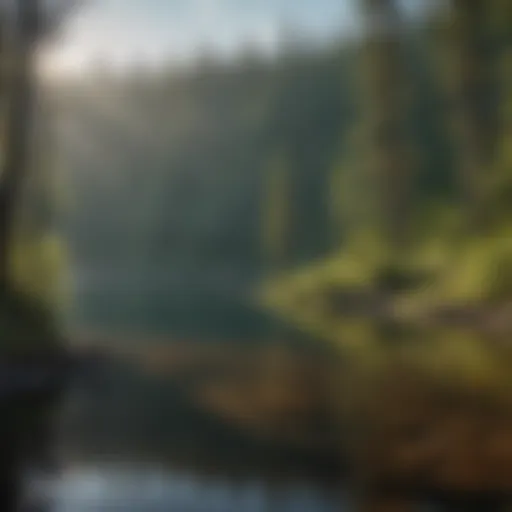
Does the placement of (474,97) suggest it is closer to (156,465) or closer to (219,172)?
(219,172)

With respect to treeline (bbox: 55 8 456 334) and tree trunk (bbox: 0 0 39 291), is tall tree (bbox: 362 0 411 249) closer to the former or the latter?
treeline (bbox: 55 8 456 334)

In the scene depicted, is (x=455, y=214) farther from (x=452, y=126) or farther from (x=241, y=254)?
(x=241, y=254)

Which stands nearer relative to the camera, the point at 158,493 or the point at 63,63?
the point at 158,493

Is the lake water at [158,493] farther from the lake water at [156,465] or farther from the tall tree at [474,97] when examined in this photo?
the tall tree at [474,97]

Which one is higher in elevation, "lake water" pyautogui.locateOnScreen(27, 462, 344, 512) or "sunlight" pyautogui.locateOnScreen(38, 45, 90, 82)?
"sunlight" pyautogui.locateOnScreen(38, 45, 90, 82)

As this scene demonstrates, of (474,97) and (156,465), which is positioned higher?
(474,97)

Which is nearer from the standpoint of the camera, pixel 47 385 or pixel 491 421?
pixel 491 421

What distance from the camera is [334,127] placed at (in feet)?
4.39

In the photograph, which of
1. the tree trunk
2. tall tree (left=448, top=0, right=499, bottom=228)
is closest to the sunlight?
the tree trunk

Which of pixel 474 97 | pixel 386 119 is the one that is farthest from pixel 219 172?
pixel 474 97

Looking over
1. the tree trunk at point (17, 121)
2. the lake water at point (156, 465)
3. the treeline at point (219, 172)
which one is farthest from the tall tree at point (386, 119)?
the tree trunk at point (17, 121)

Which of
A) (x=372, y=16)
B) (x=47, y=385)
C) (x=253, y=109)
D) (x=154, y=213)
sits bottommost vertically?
(x=47, y=385)

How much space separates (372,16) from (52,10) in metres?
0.52

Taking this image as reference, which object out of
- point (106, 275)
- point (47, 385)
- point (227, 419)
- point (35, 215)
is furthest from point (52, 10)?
point (227, 419)
